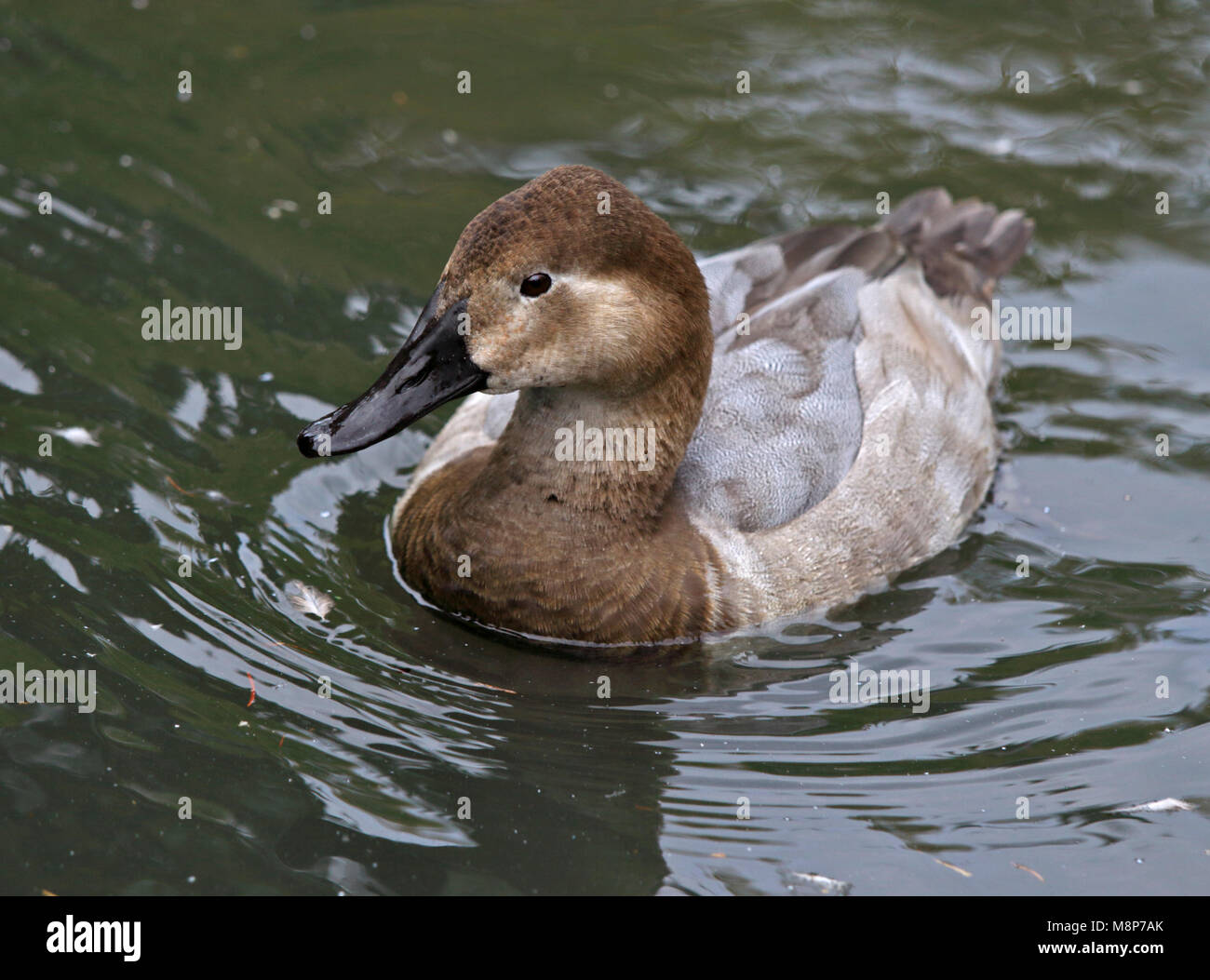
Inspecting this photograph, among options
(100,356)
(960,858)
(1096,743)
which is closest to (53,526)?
(100,356)

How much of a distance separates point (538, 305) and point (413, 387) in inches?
22.4

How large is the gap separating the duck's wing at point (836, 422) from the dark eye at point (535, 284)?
126 centimetres

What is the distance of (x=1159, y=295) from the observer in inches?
341

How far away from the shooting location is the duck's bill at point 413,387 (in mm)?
5566

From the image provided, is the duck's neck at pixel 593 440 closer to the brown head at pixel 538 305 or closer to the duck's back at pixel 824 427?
the brown head at pixel 538 305

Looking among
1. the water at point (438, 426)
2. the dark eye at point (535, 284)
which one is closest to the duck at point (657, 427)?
the dark eye at point (535, 284)

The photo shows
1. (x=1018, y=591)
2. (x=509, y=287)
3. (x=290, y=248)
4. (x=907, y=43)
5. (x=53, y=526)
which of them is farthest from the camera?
(x=907, y=43)

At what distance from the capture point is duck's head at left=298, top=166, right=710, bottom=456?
550cm

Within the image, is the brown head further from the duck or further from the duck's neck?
the duck's neck

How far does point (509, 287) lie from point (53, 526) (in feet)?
7.57

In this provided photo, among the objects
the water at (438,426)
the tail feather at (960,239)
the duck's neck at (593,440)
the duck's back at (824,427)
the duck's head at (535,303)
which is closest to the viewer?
the water at (438,426)

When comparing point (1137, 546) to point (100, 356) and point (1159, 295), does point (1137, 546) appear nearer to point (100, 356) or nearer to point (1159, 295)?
point (1159, 295)

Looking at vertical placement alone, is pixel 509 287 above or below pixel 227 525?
above

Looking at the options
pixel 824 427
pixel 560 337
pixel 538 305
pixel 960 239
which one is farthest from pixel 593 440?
pixel 960 239
